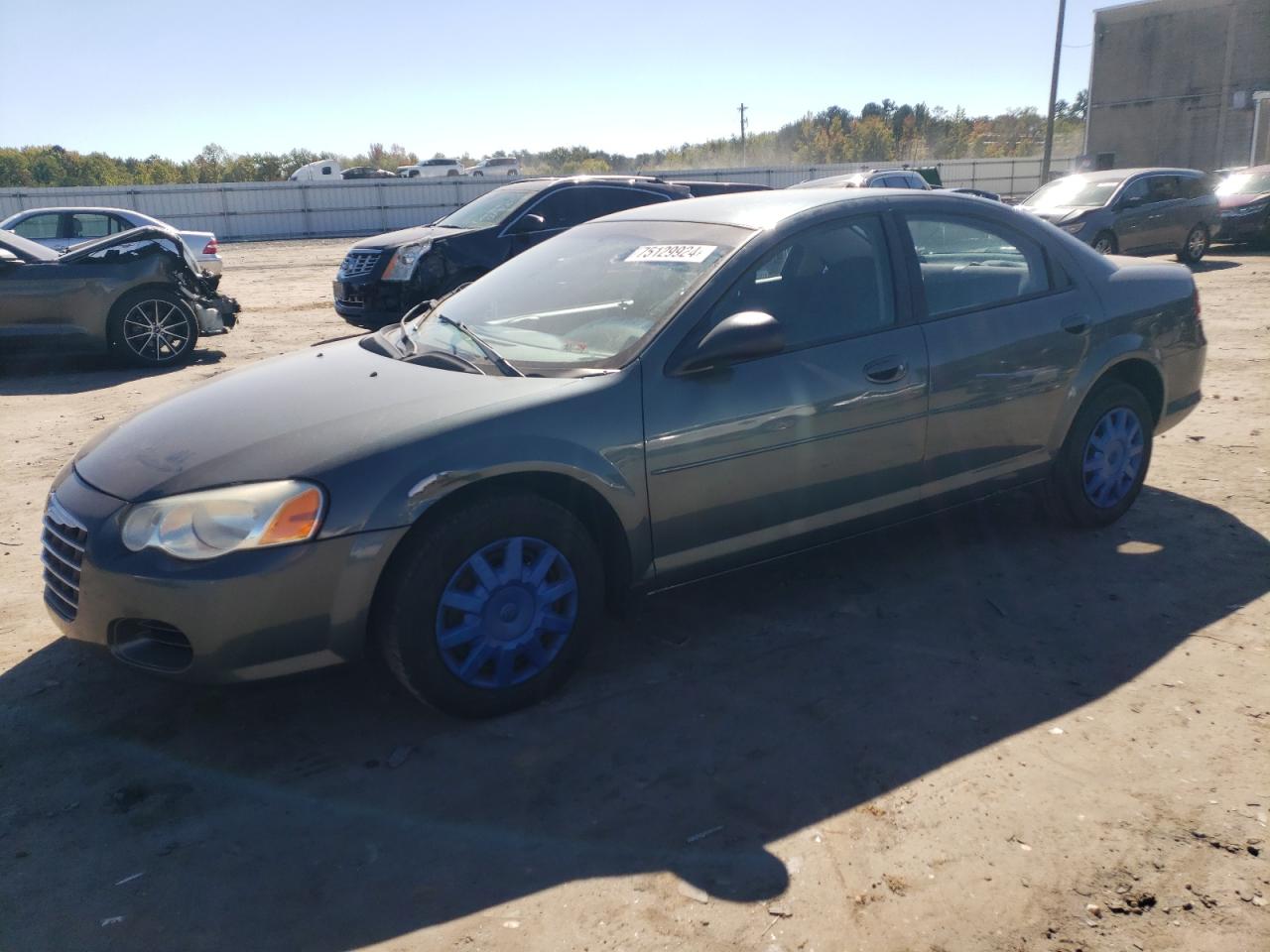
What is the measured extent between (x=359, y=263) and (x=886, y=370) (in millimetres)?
8343

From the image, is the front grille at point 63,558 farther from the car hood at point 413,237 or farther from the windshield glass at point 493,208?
the windshield glass at point 493,208

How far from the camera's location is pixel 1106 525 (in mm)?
5051

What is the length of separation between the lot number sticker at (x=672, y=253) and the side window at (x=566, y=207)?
7.28 m

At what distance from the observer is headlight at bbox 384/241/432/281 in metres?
10.5

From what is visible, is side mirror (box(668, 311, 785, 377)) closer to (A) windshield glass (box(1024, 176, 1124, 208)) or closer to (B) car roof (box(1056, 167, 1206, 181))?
(A) windshield glass (box(1024, 176, 1124, 208))

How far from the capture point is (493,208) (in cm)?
A: 1145

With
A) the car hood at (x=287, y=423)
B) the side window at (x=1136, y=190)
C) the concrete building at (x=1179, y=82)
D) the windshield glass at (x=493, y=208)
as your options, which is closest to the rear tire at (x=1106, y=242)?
the side window at (x=1136, y=190)

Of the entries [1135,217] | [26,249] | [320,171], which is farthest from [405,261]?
[320,171]

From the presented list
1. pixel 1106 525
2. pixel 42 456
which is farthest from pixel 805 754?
pixel 42 456

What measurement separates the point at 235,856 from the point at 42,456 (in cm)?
512

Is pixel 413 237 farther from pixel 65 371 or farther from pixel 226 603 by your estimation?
pixel 226 603

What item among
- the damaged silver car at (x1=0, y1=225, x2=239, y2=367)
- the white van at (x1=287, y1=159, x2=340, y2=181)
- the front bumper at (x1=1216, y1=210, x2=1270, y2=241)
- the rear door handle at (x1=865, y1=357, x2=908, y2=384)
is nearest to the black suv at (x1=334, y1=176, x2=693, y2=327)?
the damaged silver car at (x1=0, y1=225, x2=239, y2=367)

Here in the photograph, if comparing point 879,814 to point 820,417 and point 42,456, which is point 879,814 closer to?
point 820,417

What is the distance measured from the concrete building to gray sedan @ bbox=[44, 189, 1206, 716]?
40.1m
